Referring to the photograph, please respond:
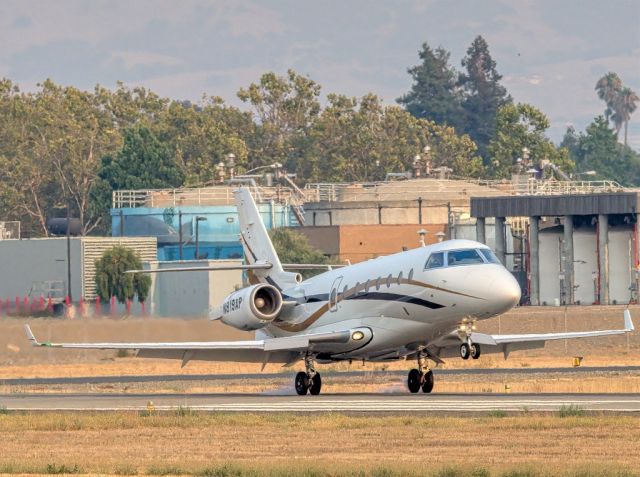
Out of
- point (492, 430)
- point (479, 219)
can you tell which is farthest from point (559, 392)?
point (479, 219)

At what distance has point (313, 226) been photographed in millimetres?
117938

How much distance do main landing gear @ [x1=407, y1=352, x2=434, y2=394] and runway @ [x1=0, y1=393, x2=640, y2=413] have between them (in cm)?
37

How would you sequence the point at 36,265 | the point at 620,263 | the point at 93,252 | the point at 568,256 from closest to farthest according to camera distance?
the point at 620,263 → the point at 568,256 → the point at 36,265 → the point at 93,252

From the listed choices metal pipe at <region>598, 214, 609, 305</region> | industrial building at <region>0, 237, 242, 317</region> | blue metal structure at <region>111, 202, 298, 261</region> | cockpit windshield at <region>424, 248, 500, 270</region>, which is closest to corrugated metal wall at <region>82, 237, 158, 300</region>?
industrial building at <region>0, 237, 242, 317</region>

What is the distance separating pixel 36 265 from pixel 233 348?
6200 centimetres

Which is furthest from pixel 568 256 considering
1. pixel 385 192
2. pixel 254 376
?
pixel 254 376

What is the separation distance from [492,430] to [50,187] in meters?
156

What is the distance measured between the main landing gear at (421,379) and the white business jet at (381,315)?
0.03 metres

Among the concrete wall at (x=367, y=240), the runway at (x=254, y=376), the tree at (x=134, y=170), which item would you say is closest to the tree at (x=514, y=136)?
the tree at (x=134, y=170)

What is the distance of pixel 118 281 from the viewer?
3878 inches

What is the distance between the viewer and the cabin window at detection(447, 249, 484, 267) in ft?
123

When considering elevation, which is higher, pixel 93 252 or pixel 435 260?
pixel 93 252

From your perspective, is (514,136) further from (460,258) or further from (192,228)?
(460,258)

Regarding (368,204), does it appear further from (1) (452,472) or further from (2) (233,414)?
(1) (452,472)
